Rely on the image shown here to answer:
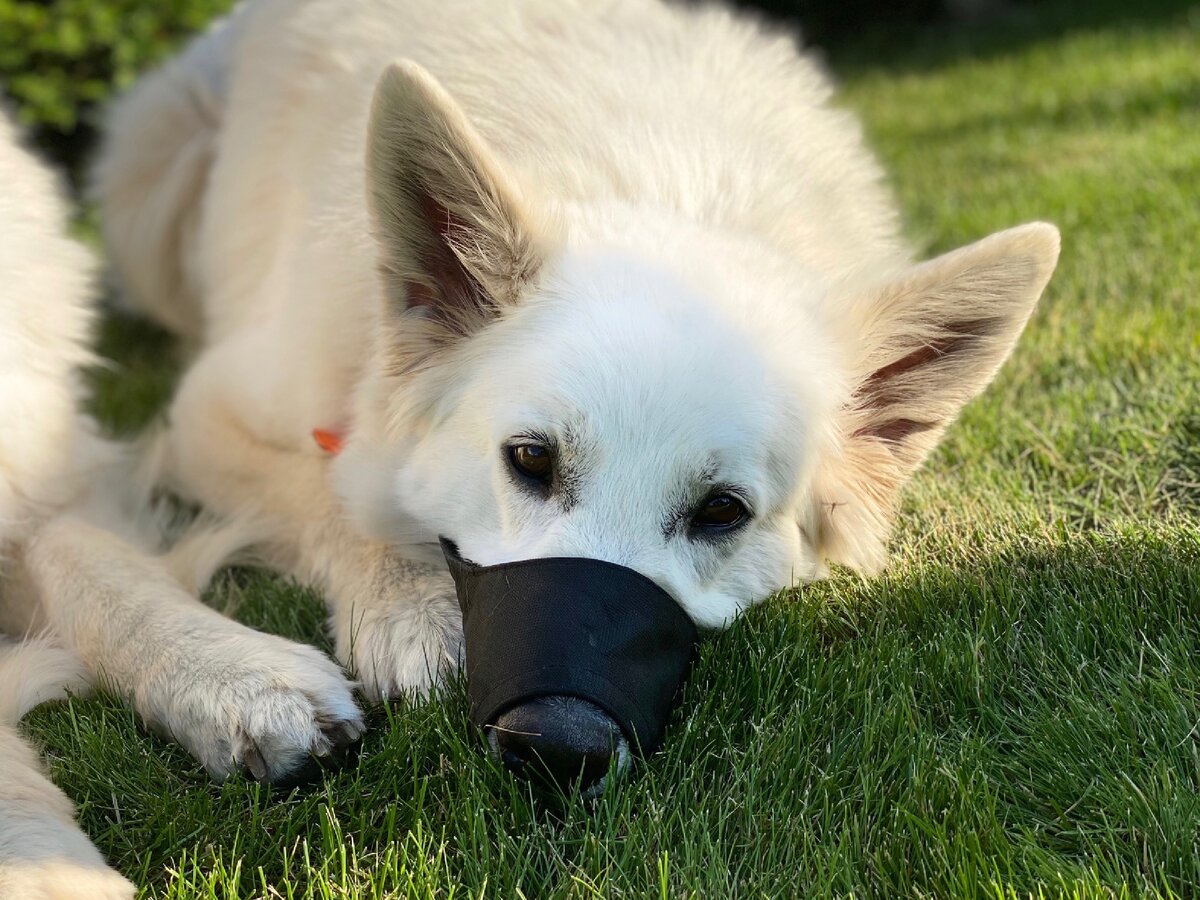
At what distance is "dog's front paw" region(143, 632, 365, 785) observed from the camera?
1.88 meters

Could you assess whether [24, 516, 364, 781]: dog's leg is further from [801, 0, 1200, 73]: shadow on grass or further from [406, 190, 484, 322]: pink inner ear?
[801, 0, 1200, 73]: shadow on grass

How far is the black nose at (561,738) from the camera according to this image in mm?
1713

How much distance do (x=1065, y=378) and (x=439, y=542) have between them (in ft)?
6.29

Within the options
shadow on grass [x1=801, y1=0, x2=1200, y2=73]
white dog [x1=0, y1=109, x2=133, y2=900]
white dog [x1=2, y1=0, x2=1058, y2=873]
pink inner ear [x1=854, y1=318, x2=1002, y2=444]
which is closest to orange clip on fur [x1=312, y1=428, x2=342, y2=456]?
white dog [x1=2, y1=0, x2=1058, y2=873]

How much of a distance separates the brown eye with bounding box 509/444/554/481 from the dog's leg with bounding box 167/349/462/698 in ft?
1.13

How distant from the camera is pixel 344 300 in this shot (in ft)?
8.52

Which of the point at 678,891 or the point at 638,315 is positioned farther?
the point at 638,315

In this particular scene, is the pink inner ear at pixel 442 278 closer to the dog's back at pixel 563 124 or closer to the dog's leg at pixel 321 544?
the dog's back at pixel 563 124

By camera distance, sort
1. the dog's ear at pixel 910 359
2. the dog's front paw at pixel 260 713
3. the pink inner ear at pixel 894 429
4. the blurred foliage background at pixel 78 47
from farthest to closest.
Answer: the blurred foliage background at pixel 78 47, the pink inner ear at pixel 894 429, the dog's ear at pixel 910 359, the dog's front paw at pixel 260 713

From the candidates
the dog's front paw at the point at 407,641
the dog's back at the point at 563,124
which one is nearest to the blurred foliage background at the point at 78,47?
the dog's back at the point at 563,124

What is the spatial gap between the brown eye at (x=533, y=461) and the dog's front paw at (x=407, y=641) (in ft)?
1.12

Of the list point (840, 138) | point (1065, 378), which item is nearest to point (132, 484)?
point (840, 138)

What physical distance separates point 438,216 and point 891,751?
1276mm

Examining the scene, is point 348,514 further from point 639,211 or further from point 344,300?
point 639,211
